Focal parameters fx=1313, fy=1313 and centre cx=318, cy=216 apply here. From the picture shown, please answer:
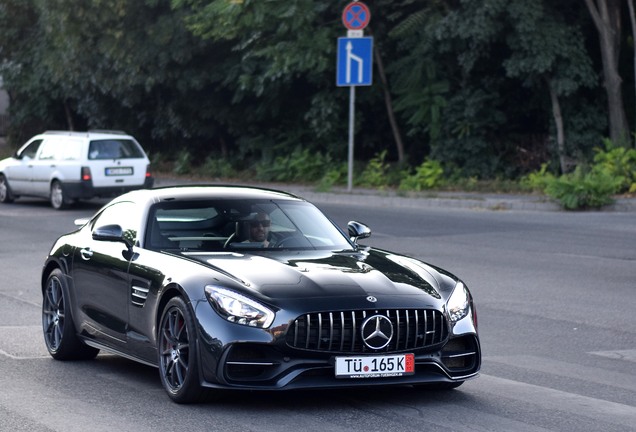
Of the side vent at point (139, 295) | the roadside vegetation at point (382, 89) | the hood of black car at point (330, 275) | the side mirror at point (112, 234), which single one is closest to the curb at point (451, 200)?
the roadside vegetation at point (382, 89)

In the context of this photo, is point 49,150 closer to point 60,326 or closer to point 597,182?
point 597,182

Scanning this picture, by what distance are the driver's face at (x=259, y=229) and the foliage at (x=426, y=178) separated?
2024cm

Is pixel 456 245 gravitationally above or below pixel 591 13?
below

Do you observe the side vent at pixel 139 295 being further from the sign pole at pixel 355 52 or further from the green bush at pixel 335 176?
the green bush at pixel 335 176

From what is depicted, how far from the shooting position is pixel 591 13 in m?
28.0

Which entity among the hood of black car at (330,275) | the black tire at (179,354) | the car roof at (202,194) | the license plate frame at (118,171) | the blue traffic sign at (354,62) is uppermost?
the blue traffic sign at (354,62)

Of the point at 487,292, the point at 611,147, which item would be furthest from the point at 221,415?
the point at 611,147

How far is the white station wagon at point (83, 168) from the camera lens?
27188 mm

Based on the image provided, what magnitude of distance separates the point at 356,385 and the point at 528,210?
1763 centimetres

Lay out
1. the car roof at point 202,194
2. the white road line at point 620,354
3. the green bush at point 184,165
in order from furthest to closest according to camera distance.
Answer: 1. the green bush at point 184,165
2. the white road line at point 620,354
3. the car roof at point 202,194

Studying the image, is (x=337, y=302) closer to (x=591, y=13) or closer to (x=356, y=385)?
→ (x=356, y=385)

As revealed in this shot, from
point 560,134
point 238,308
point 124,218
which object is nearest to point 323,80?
point 560,134

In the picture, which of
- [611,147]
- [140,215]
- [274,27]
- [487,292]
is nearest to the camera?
[140,215]

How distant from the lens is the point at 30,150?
1147 inches
